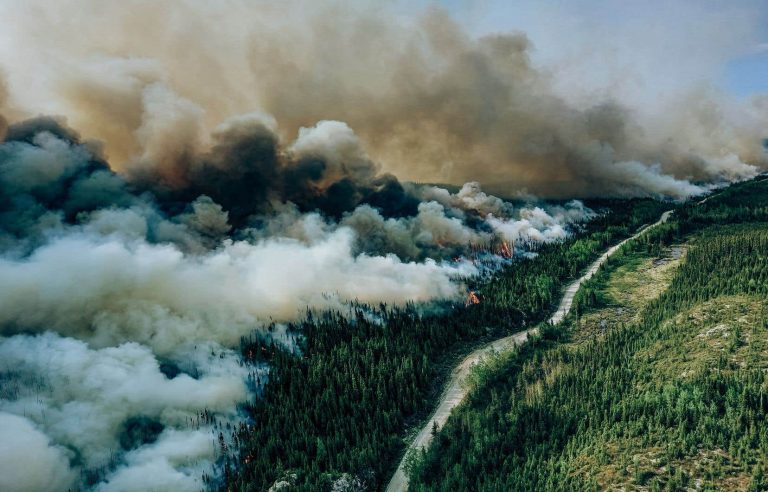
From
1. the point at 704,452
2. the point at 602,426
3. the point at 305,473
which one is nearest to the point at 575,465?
the point at 602,426

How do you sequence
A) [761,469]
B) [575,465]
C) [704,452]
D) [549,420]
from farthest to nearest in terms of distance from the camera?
[549,420] → [575,465] → [704,452] → [761,469]

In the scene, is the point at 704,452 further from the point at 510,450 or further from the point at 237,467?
the point at 237,467

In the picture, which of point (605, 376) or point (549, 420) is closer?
point (549, 420)

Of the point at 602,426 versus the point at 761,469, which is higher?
the point at 602,426

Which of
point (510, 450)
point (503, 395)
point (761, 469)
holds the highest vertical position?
point (503, 395)

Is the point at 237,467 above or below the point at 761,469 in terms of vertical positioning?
above

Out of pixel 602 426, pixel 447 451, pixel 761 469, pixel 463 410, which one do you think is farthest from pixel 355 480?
pixel 761 469

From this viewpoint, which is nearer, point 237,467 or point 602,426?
point 602,426

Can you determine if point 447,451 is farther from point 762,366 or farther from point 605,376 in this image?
point 762,366

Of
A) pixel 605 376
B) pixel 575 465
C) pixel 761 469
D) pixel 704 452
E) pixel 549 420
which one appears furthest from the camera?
pixel 605 376
